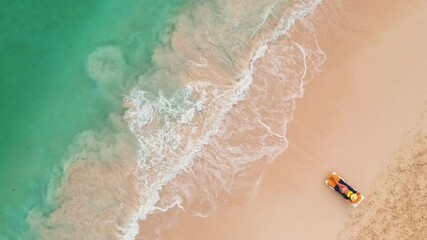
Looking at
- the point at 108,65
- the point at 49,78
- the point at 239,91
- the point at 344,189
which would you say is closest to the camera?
the point at 344,189

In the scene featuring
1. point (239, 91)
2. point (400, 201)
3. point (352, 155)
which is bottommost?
point (239, 91)

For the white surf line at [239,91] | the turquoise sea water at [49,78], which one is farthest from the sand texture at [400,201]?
A: the turquoise sea water at [49,78]

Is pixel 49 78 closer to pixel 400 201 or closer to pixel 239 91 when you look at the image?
pixel 239 91

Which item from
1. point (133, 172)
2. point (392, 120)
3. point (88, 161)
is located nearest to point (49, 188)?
point (88, 161)

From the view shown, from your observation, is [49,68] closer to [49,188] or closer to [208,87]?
[49,188]

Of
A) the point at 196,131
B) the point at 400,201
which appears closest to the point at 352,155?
the point at 400,201

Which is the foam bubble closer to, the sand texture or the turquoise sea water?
the turquoise sea water

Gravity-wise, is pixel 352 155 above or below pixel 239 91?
above
